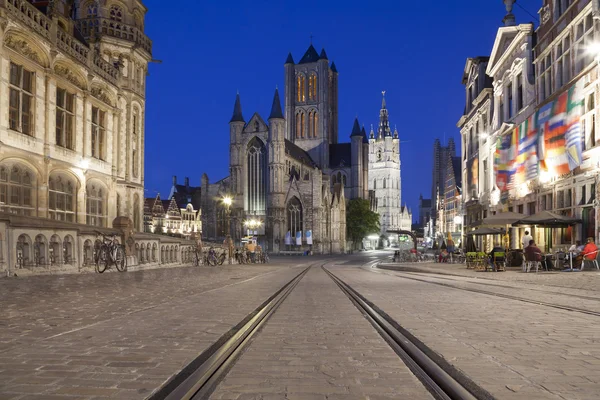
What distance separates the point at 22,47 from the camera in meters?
19.5

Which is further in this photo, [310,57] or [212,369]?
[310,57]

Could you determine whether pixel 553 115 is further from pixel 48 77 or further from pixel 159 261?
pixel 48 77

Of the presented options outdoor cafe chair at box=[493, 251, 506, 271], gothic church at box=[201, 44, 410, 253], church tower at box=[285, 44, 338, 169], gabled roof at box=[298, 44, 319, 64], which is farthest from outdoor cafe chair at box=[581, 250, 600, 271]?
gabled roof at box=[298, 44, 319, 64]

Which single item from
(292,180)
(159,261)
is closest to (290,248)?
(292,180)

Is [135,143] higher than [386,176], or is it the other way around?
[386,176]

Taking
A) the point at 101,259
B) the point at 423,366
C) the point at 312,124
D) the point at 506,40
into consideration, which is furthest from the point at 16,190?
the point at 312,124

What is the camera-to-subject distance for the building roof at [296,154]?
Answer: 82.8m

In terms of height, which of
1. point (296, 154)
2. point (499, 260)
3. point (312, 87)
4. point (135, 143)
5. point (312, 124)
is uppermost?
point (312, 87)

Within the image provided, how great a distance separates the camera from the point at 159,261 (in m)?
23.5

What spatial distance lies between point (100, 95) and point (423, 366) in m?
25.4

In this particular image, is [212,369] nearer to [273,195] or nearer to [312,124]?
[273,195]

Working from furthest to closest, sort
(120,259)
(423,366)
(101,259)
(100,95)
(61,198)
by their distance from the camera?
(100,95) < (61,198) < (120,259) < (101,259) < (423,366)

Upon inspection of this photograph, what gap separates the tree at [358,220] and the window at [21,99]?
7935 centimetres

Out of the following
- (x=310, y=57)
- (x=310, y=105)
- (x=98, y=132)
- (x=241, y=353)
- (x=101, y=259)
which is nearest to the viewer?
(x=241, y=353)
